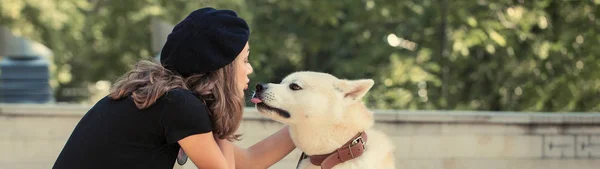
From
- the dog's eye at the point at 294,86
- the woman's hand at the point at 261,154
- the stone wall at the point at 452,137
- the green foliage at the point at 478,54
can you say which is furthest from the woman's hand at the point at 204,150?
the green foliage at the point at 478,54

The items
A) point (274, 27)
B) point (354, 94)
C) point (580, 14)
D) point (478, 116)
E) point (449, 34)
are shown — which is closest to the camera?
point (354, 94)

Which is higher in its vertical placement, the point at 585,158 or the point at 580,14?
the point at 580,14

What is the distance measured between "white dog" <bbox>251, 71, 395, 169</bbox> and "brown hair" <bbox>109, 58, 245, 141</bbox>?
0.57 metres

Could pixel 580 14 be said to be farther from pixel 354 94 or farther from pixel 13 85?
pixel 13 85

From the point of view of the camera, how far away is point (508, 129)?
585cm

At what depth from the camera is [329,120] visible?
3.61m

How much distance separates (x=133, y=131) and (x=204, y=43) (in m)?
0.35

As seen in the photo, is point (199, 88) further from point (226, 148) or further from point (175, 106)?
point (226, 148)

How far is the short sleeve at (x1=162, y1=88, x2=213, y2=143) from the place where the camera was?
8.97 feet

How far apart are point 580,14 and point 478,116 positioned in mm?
4328

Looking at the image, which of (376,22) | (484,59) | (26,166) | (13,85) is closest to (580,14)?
(484,59)

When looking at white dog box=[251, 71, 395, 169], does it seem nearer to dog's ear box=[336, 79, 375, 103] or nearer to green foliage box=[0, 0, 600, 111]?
dog's ear box=[336, 79, 375, 103]

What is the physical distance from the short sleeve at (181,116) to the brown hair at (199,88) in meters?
0.04

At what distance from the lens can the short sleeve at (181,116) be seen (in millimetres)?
2734
